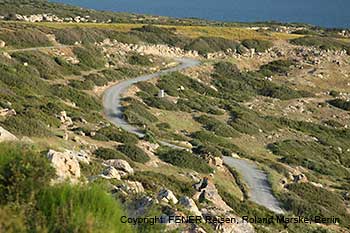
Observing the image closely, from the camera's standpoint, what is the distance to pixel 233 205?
16.8 meters

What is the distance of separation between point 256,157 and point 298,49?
4207 cm

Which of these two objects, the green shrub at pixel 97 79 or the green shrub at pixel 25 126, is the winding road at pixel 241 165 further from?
the green shrub at pixel 25 126

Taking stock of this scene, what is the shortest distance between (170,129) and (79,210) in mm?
26207

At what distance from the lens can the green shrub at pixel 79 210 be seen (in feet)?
15.5

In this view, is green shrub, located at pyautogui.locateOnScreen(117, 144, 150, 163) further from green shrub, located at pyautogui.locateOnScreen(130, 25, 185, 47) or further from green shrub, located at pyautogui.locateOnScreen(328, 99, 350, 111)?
green shrub, located at pyautogui.locateOnScreen(130, 25, 185, 47)

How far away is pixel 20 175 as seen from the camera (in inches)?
211

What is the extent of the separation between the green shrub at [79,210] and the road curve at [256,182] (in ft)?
46.0

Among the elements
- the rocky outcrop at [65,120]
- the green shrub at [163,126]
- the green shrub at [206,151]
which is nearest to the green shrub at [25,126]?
the rocky outcrop at [65,120]

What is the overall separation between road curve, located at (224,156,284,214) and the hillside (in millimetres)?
88

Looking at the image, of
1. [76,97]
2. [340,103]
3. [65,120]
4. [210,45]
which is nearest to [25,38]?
[76,97]

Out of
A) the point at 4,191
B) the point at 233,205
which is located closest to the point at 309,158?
the point at 233,205

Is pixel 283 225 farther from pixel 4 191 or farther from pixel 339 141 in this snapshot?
pixel 339 141

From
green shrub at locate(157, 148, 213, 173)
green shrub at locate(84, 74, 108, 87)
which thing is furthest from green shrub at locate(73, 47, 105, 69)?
green shrub at locate(157, 148, 213, 173)

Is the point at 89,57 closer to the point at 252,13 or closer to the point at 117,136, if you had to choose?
the point at 117,136
